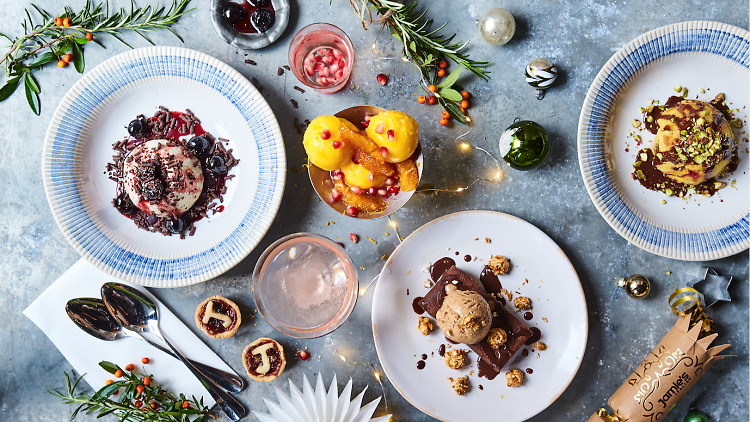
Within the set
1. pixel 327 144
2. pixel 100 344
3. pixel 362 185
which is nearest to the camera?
pixel 327 144

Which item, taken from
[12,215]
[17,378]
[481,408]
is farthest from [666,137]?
[17,378]

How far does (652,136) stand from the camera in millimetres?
2178

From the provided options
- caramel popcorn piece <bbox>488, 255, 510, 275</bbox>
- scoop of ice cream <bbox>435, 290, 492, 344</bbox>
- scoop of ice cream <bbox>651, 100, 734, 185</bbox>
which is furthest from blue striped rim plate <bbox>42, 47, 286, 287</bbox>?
scoop of ice cream <bbox>651, 100, 734, 185</bbox>

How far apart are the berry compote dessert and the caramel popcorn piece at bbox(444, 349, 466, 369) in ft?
4.57

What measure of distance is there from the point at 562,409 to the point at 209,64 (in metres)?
2.55

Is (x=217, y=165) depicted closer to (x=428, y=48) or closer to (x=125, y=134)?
(x=125, y=134)

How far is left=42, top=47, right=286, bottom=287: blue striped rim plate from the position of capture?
6.84ft

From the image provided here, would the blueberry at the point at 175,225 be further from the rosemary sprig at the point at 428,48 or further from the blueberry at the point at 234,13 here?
the rosemary sprig at the point at 428,48

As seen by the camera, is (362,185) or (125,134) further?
(125,134)

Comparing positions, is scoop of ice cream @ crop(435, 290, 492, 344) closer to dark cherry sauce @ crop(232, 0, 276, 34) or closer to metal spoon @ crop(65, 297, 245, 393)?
metal spoon @ crop(65, 297, 245, 393)

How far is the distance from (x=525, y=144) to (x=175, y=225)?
5.86 feet

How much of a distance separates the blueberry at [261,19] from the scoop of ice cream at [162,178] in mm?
731

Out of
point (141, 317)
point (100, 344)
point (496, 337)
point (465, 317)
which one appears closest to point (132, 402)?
point (100, 344)

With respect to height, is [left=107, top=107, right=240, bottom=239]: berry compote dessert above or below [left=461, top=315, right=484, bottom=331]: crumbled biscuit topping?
above
